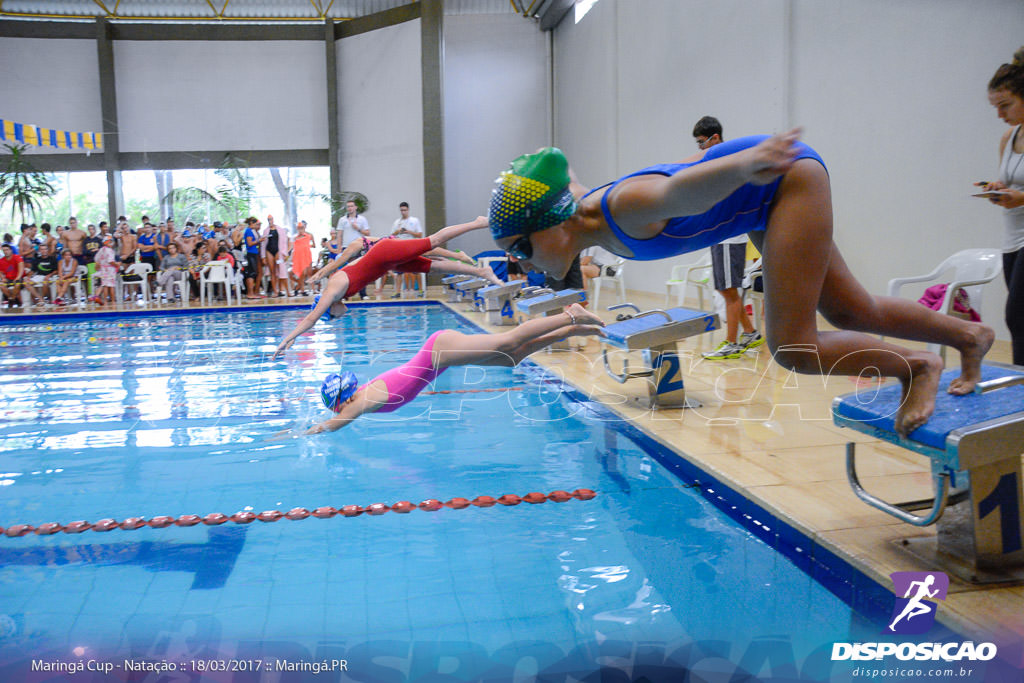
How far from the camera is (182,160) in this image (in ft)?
61.5

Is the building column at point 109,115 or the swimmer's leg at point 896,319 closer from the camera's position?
the swimmer's leg at point 896,319

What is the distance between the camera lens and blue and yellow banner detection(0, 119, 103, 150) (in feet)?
50.0

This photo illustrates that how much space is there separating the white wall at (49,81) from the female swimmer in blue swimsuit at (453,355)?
17.9 m

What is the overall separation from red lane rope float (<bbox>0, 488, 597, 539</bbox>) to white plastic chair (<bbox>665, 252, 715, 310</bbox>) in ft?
15.5

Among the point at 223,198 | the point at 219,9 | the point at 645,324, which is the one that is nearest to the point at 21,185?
the point at 223,198

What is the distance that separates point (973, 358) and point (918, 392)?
0.29 meters

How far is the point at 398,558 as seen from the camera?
9.45 feet

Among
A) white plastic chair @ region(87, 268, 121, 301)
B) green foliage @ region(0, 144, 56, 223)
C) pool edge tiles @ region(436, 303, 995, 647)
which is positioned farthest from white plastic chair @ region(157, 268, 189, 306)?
pool edge tiles @ region(436, 303, 995, 647)

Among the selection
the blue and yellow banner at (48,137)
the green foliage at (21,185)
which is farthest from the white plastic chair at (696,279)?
the green foliage at (21,185)

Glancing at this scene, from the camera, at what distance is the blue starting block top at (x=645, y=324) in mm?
4556

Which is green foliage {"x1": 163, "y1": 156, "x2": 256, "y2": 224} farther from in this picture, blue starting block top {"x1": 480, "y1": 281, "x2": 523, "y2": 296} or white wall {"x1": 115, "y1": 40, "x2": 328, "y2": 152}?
blue starting block top {"x1": 480, "y1": 281, "x2": 523, "y2": 296}

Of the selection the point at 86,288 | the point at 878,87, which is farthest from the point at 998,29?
the point at 86,288

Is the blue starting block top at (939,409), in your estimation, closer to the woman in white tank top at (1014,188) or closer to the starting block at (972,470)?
the starting block at (972,470)

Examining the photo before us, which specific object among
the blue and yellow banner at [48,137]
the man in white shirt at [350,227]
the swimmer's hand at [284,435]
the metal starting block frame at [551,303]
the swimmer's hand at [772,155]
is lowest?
the swimmer's hand at [284,435]
